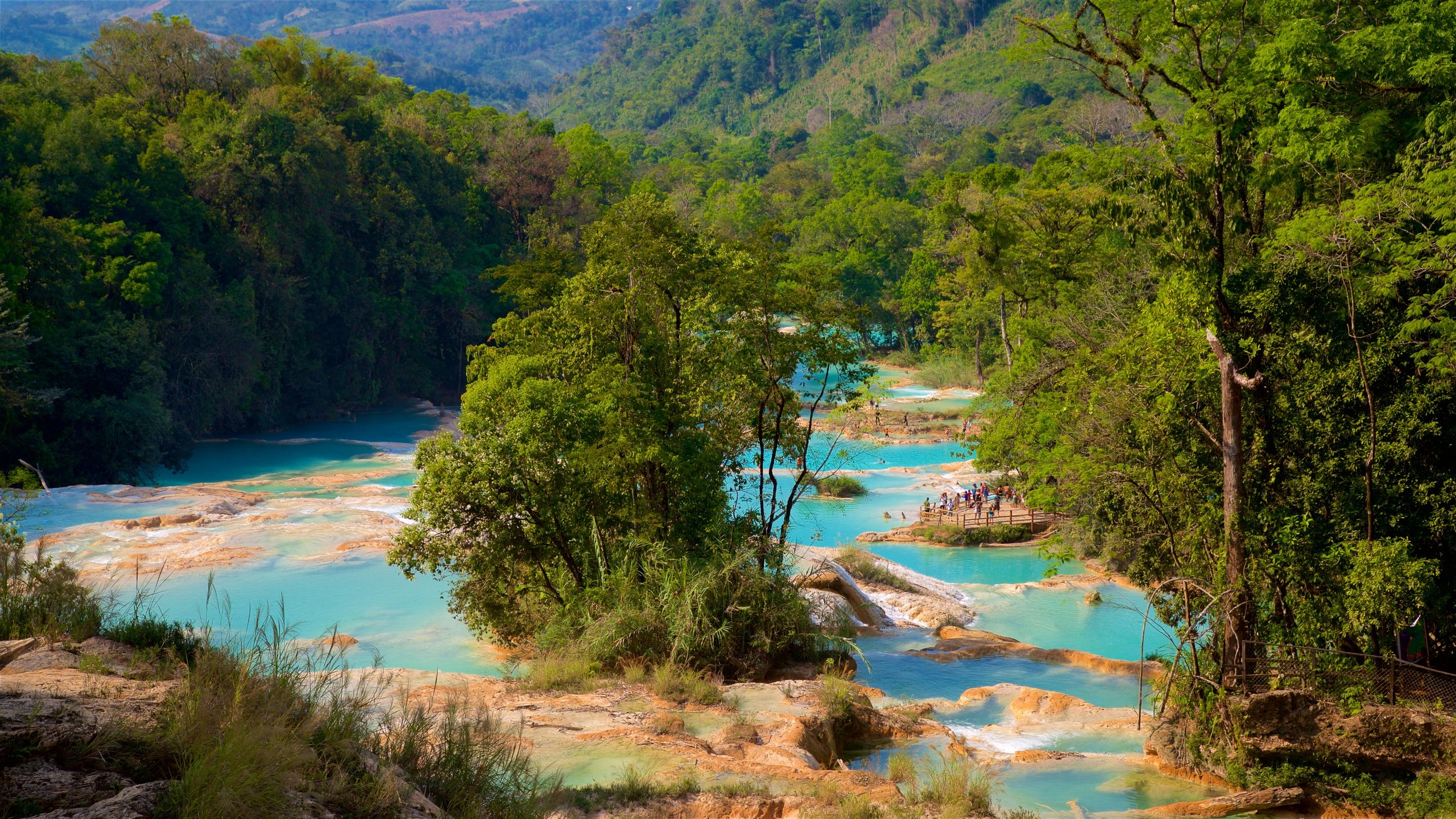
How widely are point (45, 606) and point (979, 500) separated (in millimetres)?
25435

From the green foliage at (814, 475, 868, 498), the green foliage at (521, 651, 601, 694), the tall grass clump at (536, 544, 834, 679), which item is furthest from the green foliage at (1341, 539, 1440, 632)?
the green foliage at (814, 475, 868, 498)

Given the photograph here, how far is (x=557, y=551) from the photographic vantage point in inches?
524

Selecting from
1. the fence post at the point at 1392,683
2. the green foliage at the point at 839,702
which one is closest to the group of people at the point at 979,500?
the fence post at the point at 1392,683

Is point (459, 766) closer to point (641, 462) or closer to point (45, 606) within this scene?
point (45, 606)

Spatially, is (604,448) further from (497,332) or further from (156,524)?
(156,524)

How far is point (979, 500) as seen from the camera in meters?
28.6

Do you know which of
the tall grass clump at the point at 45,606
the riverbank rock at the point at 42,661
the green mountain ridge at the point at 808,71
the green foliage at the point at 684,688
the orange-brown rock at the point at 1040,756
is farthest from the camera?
the green mountain ridge at the point at 808,71

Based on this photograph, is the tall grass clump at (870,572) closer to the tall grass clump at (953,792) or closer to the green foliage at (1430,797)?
the green foliage at (1430,797)

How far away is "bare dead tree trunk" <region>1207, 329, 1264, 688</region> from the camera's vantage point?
9.66 m

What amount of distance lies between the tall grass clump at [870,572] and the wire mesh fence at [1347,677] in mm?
10532

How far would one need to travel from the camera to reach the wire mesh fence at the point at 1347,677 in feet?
31.1

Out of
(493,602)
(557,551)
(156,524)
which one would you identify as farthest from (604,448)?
(156,524)

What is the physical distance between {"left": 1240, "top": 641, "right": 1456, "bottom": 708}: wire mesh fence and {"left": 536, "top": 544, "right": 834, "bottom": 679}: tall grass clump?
5.33 metres

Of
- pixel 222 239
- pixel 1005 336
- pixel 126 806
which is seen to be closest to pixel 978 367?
pixel 1005 336
